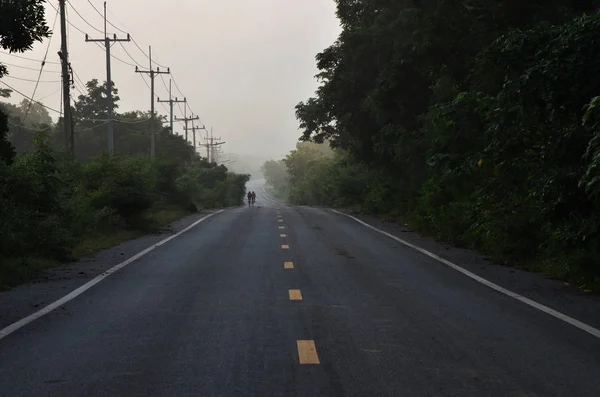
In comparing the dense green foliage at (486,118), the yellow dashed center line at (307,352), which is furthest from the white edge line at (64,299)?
the dense green foliage at (486,118)

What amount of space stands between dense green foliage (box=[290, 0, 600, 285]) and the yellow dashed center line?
3574 mm

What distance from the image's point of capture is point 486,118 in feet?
42.5

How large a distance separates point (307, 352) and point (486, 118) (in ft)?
25.7

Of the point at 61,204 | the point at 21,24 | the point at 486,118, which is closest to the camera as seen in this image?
the point at 21,24

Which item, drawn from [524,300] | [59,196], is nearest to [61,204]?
[59,196]

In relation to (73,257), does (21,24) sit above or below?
above

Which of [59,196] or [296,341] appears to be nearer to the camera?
[296,341]

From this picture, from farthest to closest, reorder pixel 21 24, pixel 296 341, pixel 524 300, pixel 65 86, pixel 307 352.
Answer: pixel 65 86 → pixel 21 24 → pixel 524 300 → pixel 296 341 → pixel 307 352

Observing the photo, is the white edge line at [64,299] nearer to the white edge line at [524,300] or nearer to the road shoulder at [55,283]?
the road shoulder at [55,283]

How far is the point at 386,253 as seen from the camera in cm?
1638

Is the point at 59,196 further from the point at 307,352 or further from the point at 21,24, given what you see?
the point at 307,352

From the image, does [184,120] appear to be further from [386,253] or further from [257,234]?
[386,253]

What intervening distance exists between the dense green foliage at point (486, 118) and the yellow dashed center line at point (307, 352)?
3.57 metres

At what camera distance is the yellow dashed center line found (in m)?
6.37
